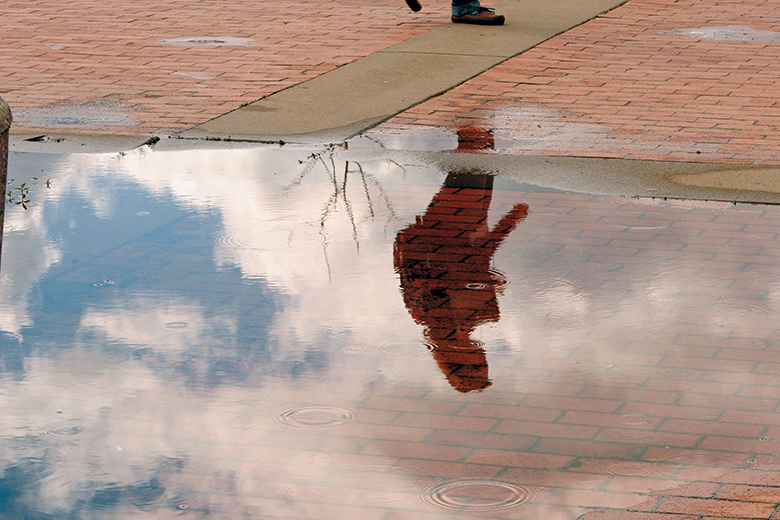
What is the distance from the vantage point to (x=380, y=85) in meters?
9.31

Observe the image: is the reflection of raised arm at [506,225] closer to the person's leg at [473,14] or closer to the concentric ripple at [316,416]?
the concentric ripple at [316,416]

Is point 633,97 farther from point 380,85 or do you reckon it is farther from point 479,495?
point 479,495

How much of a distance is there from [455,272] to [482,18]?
705 centimetres

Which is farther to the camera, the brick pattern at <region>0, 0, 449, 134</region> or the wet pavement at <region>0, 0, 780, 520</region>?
the brick pattern at <region>0, 0, 449, 134</region>

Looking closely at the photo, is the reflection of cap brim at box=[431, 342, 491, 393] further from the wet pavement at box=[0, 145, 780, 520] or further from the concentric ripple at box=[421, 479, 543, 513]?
the concentric ripple at box=[421, 479, 543, 513]

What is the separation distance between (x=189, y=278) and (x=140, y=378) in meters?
1.10

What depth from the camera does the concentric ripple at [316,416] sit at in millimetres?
3885

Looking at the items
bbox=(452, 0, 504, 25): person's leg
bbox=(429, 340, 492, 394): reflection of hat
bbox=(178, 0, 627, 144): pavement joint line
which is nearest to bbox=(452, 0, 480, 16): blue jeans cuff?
bbox=(452, 0, 504, 25): person's leg

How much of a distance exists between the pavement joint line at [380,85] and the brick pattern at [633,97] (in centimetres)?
20

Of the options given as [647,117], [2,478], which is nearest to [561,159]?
[647,117]

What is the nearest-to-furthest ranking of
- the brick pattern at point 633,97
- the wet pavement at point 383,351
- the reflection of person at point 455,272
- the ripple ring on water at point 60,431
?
the wet pavement at point 383,351
the ripple ring on water at point 60,431
the reflection of person at point 455,272
the brick pattern at point 633,97

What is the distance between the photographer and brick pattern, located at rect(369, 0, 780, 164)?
762cm

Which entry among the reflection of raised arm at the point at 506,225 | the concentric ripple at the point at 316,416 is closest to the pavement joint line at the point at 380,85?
the reflection of raised arm at the point at 506,225

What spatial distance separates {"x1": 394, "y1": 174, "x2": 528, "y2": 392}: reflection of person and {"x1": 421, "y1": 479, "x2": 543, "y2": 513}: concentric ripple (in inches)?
26.7
